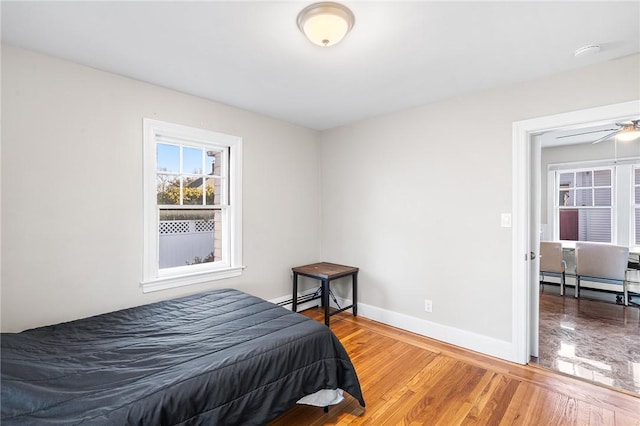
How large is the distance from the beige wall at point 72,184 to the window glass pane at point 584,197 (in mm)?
6059

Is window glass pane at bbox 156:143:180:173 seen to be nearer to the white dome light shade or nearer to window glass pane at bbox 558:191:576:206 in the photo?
the white dome light shade

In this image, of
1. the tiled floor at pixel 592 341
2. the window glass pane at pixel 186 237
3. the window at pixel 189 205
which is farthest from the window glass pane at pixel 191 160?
the tiled floor at pixel 592 341

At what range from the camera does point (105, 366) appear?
5.06ft

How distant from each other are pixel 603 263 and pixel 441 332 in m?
3.10

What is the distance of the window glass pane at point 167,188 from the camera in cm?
280

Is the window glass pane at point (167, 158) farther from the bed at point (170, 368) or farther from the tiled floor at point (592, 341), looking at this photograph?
the tiled floor at point (592, 341)

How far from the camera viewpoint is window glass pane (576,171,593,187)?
505 cm

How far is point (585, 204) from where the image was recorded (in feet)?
16.7

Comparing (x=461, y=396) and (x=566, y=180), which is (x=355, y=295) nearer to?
(x=461, y=396)

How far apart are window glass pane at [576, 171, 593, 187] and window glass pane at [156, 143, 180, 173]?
6.40m

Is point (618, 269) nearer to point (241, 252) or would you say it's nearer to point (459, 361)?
point (459, 361)

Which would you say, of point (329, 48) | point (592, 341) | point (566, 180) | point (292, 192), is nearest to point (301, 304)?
point (292, 192)

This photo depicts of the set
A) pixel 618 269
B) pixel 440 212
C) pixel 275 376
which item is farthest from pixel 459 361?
pixel 618 269

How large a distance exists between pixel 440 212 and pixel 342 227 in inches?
52.3
